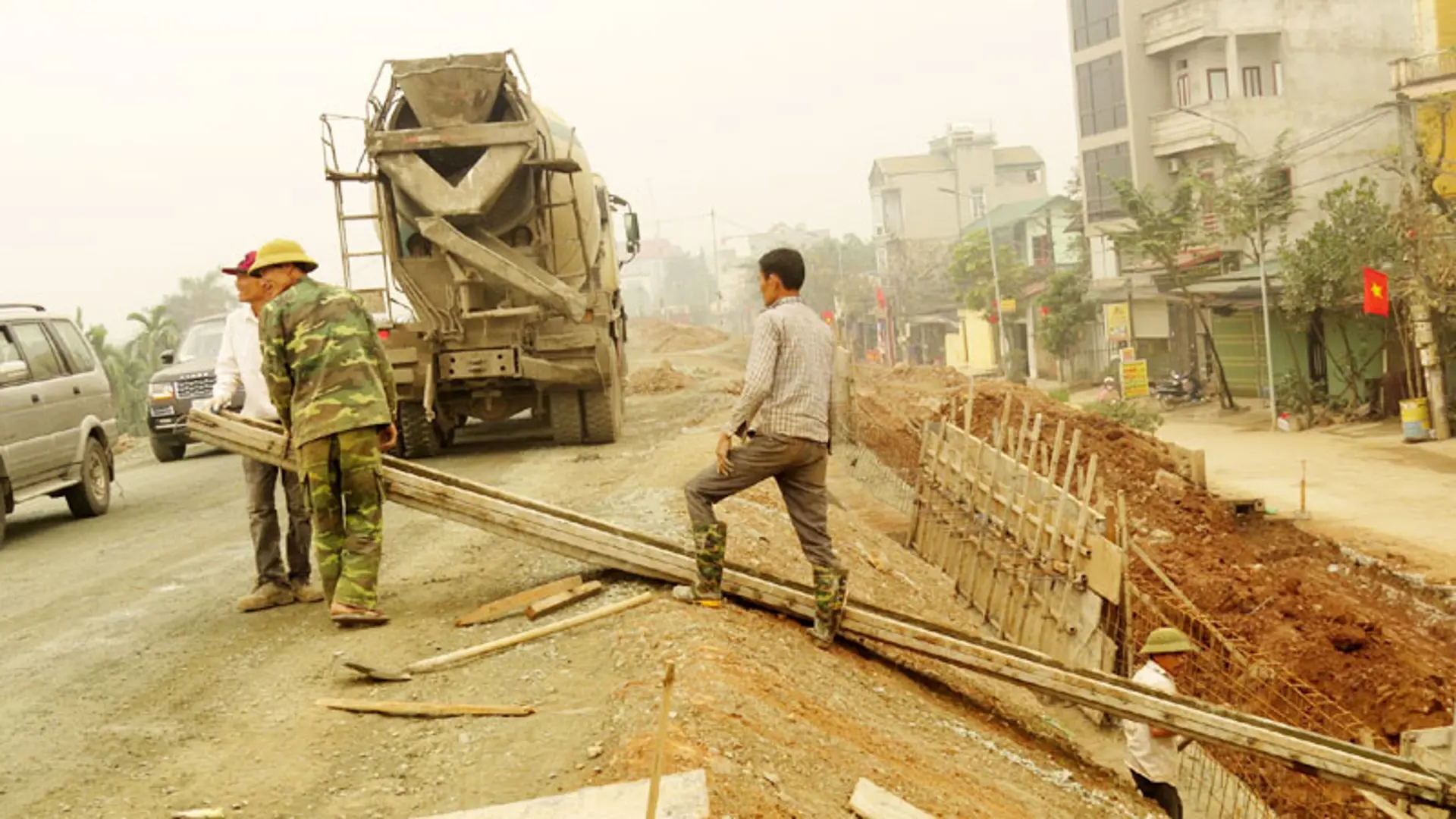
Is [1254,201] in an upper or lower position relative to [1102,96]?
lower

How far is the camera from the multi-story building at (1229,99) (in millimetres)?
34406

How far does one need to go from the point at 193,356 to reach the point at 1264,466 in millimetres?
16896

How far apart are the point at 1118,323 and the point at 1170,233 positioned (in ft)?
14.1

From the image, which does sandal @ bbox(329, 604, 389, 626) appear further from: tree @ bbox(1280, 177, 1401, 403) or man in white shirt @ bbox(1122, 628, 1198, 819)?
tree @ bbox(1280, 177, 1401, 403)

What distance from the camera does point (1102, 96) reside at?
3922cm

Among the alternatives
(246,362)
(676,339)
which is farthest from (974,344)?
(246,362)

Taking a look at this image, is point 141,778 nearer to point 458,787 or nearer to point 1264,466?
point 458,787

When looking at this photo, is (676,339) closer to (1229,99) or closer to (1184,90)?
(1184,90)

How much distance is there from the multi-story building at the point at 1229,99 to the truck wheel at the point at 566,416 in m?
22.5

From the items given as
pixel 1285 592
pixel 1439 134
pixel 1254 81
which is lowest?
pixel 1285 592

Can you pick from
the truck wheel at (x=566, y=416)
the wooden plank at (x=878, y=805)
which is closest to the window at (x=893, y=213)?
the truck wheel at (x=566, y=416)

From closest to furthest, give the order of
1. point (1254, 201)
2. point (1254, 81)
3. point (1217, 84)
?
point (1254, 201) < point (1254, 81) < point (1217, 84)

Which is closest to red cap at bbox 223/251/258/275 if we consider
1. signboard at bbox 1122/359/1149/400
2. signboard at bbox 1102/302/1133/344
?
signboard at bbox 1122/359/1149/400

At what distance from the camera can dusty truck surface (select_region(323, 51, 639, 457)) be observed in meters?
12.7
